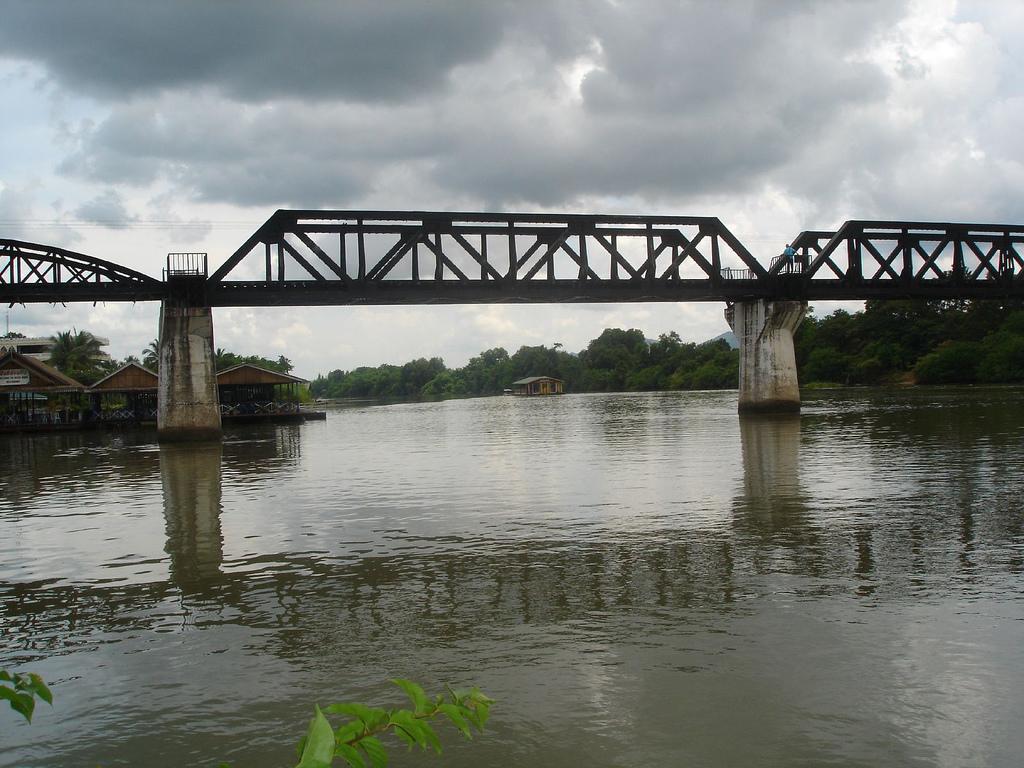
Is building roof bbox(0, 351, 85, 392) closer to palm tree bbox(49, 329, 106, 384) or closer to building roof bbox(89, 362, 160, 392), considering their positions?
building roof bbox(89, 362, 160, 392)

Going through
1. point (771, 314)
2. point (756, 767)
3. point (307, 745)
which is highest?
point (771, 314)

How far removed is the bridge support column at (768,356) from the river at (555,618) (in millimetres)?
29188

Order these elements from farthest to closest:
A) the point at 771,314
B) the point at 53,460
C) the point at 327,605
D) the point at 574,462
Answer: the point at 771,314, the point at 53,460, the point at 574,462, the point at 327,605

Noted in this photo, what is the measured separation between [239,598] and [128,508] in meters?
9.17

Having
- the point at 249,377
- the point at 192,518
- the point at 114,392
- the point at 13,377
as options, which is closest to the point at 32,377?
the point at 13,377

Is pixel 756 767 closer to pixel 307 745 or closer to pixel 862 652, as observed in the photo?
pixel 862 652

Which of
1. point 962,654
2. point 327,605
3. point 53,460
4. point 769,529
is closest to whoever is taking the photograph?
point 962,654

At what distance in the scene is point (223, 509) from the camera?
53.6 ft

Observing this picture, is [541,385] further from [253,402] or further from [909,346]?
[253,402]

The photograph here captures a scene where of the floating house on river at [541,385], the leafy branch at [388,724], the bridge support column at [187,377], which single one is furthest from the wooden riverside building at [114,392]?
the floating house on river at [541,385]

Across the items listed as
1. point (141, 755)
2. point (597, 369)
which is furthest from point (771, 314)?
point (597, 369)

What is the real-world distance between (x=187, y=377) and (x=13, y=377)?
23.6m

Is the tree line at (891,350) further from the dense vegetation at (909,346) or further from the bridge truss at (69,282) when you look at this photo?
the bridge truss at (69,282)

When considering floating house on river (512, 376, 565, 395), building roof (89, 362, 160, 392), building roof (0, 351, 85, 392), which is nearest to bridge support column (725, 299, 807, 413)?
building roof (89, 362, 160, 392)
